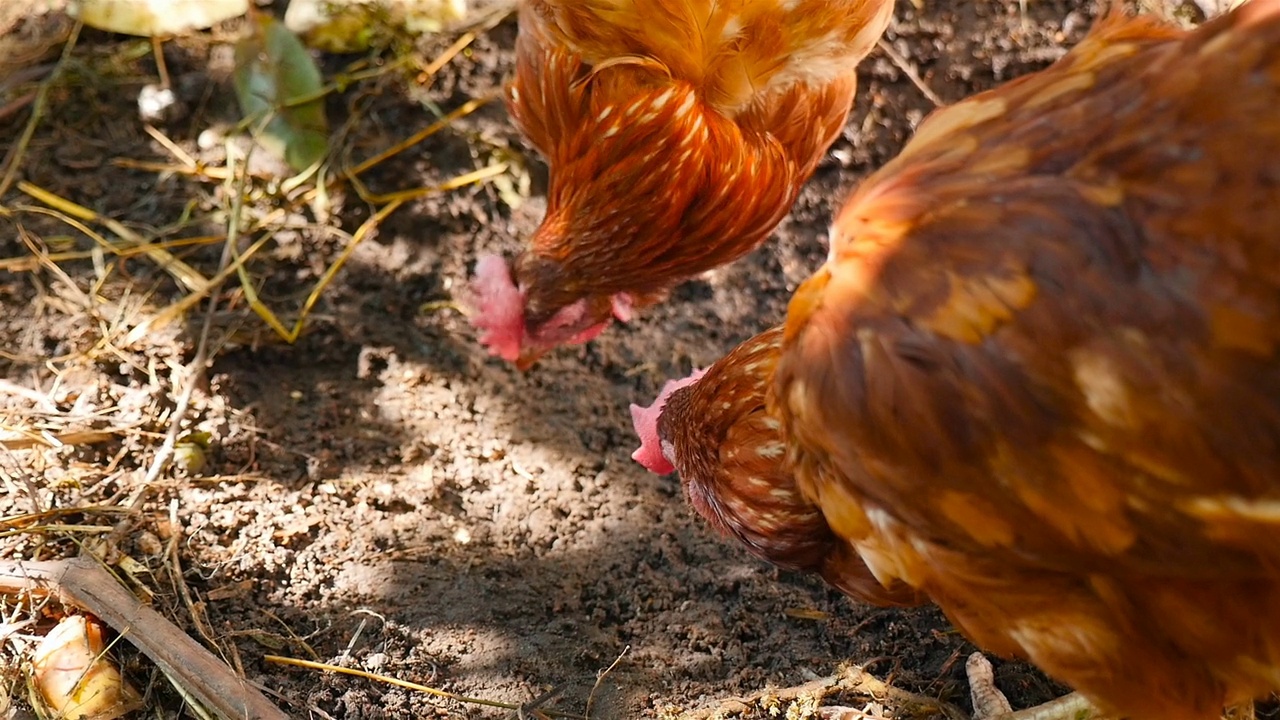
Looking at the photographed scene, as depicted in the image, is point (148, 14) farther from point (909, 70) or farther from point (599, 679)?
point (599, 679)

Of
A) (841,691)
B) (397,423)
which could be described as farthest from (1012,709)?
(397,423)

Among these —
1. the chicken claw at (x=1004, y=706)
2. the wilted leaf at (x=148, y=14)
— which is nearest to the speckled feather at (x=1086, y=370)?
the chicken claw at (x=1004, y=706)

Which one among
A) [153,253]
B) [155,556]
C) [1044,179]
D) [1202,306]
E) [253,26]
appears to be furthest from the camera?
[253,26]

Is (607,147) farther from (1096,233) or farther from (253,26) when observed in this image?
(253,26)

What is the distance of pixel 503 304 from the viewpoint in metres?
2.44

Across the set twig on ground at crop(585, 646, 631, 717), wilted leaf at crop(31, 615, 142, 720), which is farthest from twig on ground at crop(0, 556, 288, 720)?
twig on ground at crop(585, 646, 631, 717)

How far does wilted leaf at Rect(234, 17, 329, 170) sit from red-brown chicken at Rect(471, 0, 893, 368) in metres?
0.90

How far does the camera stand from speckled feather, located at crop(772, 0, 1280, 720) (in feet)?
3.85

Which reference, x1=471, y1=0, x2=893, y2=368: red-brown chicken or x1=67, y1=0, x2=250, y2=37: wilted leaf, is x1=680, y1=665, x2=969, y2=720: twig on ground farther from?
x1=67, y1=0, x2=250, y2=37: wilted leaf

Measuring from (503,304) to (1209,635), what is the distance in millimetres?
1685

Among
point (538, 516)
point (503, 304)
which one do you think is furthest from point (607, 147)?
point (538, 516)

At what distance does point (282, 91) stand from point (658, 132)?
4.88ft

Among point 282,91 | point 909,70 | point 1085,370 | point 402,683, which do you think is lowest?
point 402,683

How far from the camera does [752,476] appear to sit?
192 cm
